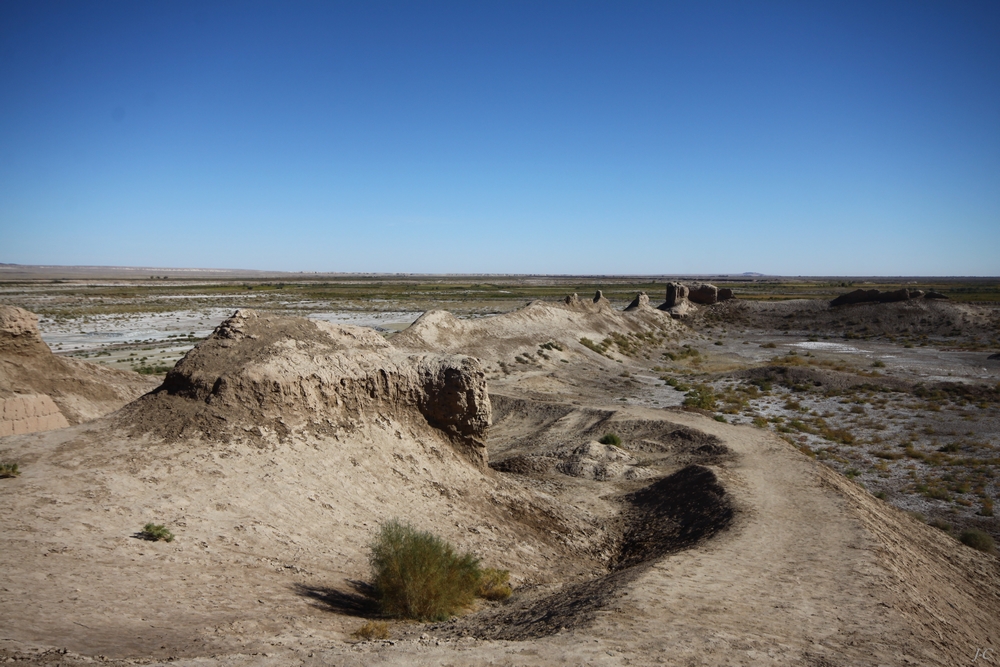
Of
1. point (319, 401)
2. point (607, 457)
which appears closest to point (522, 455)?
point (607, 457)

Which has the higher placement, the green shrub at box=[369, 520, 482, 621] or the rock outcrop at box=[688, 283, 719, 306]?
the rock outcrop at box=[688, 283, 719, 306]

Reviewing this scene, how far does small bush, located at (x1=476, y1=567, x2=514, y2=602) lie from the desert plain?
24cm

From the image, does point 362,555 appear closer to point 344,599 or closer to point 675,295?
point 344,599

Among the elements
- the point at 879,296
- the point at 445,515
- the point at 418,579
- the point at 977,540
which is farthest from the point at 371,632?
the point at 879,296

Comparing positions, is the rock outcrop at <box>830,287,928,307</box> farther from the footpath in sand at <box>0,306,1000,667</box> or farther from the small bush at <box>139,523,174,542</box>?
the small bush at <box>139,523,174,542</box>

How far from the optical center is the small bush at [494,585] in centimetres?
993

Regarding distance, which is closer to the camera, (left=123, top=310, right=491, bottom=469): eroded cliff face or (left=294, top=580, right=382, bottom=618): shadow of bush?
(left=294, top=580, right=382, bottom=618): shadow of bush

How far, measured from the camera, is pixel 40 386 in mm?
15656

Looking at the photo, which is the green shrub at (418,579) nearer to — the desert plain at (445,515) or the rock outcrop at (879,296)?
the desert plain at (445,515)

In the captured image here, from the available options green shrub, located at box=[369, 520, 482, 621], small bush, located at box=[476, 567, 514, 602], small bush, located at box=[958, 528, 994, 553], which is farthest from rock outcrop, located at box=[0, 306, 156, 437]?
small bush, located at box=[958, 528, 994, 553]

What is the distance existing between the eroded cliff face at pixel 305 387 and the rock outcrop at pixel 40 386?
337 centimetres

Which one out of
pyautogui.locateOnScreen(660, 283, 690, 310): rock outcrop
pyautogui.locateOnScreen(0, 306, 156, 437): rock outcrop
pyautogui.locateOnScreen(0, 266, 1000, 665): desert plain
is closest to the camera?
pyautogui.locateOnScreen(0, 266, 1000, 665): desert plain

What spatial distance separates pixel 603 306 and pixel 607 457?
36549 millimetres

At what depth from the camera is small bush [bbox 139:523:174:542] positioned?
880 centimetres
